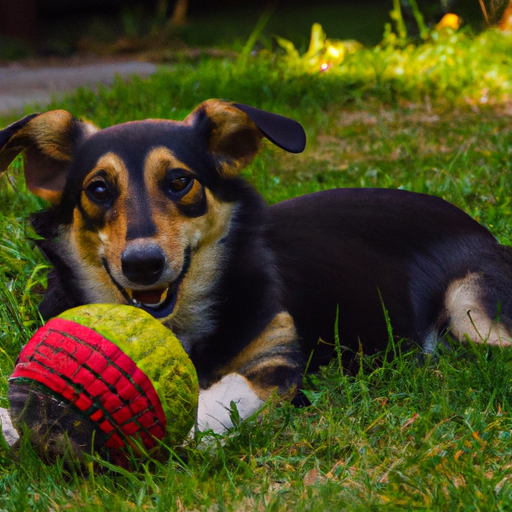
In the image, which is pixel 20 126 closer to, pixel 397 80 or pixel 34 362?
pixel 34 362

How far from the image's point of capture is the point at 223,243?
10.3ft

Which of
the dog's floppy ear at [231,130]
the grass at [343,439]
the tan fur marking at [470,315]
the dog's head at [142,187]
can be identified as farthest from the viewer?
the tan fur marking at [470,315]

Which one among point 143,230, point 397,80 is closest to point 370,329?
point 143,230

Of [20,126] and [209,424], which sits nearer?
[209,424]

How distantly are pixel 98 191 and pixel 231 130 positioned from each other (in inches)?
23.9

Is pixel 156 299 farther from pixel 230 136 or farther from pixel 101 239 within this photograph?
pixel 230 136

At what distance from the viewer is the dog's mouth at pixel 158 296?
114 inches

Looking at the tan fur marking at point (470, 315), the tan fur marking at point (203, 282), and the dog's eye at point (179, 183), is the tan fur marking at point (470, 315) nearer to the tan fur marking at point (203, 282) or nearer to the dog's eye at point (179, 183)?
the tan fur marking at point (203, 282)

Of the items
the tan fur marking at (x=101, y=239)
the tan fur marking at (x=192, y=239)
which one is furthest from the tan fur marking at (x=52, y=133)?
the tan fur marking at (x=192, y=239)

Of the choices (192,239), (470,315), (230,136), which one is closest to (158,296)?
(192,239)

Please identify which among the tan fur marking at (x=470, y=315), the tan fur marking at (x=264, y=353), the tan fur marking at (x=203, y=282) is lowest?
the tan fur marking at (x=470, y=315)

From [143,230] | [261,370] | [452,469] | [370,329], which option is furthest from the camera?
[370,329]

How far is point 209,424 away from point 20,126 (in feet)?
4.31

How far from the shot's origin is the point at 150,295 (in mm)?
2900
